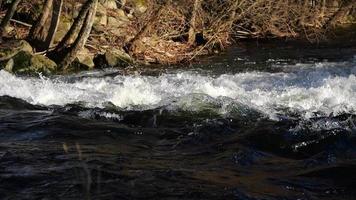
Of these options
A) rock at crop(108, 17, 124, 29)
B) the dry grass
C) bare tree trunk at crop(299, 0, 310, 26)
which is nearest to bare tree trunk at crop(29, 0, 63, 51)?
the dry grass

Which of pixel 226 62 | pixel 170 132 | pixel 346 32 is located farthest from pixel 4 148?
pixel 346 32

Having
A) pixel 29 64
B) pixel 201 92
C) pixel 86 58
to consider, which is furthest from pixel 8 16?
pixel 201 92

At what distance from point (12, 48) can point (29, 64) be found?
0.90 metres

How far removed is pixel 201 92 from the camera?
410 inches

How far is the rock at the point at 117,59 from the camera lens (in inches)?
591

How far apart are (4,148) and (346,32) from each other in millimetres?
19658

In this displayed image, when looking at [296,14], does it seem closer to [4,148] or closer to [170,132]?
[170,132]

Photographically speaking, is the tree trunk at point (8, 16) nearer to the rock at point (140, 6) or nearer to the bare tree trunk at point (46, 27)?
the bare tree trunk at point (46, 27)

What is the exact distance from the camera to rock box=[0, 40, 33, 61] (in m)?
13.5

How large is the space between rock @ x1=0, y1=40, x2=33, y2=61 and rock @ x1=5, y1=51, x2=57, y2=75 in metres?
0.15

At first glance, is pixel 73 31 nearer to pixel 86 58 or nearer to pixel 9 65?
pixel 86 58

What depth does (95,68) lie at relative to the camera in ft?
48.2

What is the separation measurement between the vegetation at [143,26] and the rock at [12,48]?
359 mm

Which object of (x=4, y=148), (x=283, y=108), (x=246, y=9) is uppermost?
(x=246, y=9)
